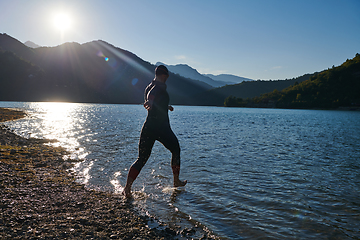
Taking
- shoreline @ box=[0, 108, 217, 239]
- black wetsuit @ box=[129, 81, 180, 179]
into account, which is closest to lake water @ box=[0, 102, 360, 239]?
shoreline @ box=[0, 108, 217, 239]

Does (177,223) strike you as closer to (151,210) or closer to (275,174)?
(151,210)

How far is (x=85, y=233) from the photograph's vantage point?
3740mm

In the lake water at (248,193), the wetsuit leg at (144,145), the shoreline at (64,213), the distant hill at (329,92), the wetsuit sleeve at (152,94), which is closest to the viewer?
the shoreline at (64,213)

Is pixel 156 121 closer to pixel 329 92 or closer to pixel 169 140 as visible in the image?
pixel 169 140

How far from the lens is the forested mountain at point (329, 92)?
16438cm

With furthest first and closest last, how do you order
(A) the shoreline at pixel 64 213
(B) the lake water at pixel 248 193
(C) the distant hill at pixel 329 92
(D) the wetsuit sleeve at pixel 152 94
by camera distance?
(C) the distant hill at pixel 329 92, (D) the wetsuit sleeve at pixel 152 94, (B) the lake water at pixel 248 193, (A) the shoreline at pixel 64 213

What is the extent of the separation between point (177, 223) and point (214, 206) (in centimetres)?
130

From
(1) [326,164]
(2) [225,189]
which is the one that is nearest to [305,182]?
(2) [225,189]

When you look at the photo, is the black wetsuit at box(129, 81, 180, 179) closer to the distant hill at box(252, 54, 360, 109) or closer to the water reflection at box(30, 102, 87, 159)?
the water reflection at box(30, 102, 87, 159)

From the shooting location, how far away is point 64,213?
14.9 feet

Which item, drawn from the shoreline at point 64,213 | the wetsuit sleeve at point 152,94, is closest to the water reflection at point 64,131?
the shoreline at point 64,213

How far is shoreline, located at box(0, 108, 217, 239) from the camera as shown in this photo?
12.3 ft

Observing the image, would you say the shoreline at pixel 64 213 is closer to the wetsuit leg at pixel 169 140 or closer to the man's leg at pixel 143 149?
the man's leg at pixel 143 149

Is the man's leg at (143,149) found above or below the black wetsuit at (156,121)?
below
